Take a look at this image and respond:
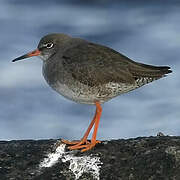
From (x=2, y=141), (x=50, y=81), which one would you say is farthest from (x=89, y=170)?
(x=2, y=141)

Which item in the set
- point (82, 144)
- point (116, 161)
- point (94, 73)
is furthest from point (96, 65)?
point (116, 161)

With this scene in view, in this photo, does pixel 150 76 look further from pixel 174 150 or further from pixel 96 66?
pixel 174 150

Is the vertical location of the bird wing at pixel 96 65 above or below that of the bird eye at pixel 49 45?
below

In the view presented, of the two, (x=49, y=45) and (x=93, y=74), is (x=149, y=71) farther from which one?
(x=49, y=45)

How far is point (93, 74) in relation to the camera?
889 cm

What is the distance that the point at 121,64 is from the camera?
30.2 feet

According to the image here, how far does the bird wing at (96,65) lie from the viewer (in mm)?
8875

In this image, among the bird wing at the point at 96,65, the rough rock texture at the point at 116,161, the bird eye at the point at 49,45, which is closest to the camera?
the rough rock texture at the point at 116,161

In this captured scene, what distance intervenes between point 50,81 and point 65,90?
618 millimetres

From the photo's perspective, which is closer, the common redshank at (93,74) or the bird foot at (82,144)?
the common redshank at (93,74)

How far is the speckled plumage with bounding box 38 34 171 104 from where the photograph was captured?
8.89 metres

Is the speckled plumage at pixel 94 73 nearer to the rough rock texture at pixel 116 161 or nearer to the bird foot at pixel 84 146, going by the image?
the bird foot at pixel 84 146

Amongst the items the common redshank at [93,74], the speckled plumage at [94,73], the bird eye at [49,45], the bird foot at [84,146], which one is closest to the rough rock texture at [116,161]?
the bird foot at [84,146]

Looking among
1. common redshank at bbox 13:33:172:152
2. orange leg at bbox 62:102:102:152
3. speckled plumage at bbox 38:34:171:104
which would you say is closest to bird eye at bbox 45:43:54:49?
common redshank at bbox 13:33:172:152
